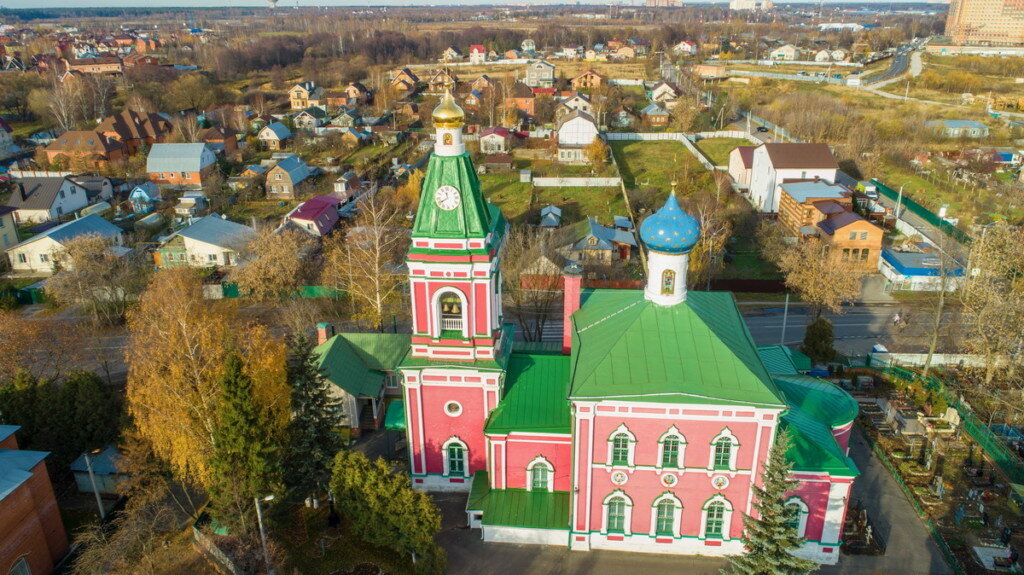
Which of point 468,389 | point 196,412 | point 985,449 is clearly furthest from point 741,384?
point 196,412

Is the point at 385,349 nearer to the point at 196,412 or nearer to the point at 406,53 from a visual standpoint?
the point at 196,412

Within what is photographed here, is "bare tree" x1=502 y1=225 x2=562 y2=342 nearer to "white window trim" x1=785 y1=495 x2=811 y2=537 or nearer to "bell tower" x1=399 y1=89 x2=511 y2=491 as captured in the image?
"bell tower" x1=399 y1=89 x2=511 y2=491

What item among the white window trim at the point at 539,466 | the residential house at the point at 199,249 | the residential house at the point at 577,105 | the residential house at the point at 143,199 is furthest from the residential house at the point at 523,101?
the white window trim at the point at 539,466

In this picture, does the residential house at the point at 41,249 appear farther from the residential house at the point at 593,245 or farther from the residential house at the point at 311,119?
the residential house at the point at 311,119

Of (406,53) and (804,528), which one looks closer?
(804,528)

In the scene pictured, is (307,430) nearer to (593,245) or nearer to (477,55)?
(593,245)

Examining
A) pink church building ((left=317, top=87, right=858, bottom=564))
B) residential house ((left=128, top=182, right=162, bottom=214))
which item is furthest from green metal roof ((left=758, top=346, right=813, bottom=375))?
residential house ((left=128, top=182, right=162, bottom=214))
